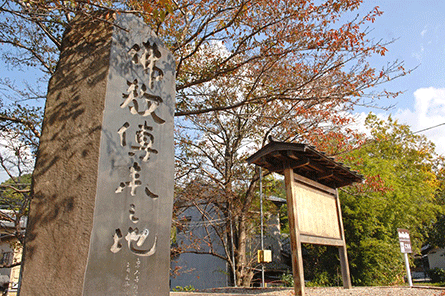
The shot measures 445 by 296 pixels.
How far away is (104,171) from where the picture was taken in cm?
337

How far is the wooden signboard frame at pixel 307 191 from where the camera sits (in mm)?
6223

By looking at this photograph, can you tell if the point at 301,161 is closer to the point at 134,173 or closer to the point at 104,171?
the point at 134,173

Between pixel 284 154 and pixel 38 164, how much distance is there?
182 inches

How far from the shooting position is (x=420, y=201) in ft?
51.1

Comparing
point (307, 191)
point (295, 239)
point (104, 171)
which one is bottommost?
point (295, 239)

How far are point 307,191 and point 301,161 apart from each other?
0.83m

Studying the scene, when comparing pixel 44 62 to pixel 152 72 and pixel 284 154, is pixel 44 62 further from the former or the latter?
pixel 284 154

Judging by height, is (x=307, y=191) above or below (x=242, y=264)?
above

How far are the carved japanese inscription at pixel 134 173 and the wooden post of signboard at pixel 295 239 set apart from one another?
10.3ft

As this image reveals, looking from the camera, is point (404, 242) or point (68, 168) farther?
point (404, 242)

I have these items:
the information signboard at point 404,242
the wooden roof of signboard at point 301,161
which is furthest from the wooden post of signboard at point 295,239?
the information signboard at point 404,242

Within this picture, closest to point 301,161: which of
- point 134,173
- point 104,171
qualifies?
point 134,173

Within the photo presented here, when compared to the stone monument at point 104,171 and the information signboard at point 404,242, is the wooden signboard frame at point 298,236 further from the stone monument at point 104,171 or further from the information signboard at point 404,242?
the information signboard at point 404,242

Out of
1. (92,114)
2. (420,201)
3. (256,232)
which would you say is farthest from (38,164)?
(420,201)
